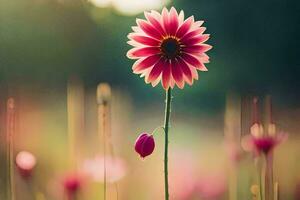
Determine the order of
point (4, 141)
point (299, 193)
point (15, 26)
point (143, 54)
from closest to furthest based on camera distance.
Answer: point (143, 54), point (299, 193), point (4, 141), point (15, 26)

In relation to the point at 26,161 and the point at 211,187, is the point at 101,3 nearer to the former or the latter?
the point at 211,187

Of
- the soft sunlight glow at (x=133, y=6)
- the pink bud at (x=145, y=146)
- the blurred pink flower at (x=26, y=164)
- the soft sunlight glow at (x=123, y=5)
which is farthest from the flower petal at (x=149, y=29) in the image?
the soft sunlight glow at (x=123, y=5)

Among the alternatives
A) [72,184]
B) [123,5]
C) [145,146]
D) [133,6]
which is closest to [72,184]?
[72,184]

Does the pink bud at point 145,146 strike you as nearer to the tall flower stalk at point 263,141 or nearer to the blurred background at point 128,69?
the tall flower stalk at point 263,141

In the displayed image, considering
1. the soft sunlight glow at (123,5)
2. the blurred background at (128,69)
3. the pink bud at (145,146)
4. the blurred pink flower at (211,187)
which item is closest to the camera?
the pink bud at (145,146)

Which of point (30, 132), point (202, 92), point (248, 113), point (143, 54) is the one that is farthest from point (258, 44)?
point (143, 54)

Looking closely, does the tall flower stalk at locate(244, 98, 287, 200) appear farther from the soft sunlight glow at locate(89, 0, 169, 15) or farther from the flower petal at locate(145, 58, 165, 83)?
the soft sunlight glow at locate(89, 0, 169, 15)

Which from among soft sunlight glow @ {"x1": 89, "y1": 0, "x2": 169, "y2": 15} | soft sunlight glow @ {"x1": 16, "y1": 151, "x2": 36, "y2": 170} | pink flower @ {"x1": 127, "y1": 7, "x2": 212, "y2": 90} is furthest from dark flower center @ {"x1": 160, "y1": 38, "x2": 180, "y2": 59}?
soft sunlight glow @ {"x1": 89, "y1": 0, "x2": 169, "y2": 15}

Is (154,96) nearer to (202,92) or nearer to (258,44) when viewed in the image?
(202,92)
